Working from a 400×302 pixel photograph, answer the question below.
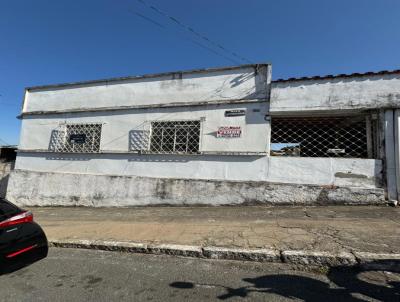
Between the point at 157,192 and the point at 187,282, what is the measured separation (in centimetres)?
572

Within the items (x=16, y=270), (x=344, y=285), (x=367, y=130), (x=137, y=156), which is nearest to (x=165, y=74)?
(x=137, y=156)

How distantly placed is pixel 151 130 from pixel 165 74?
203 cm

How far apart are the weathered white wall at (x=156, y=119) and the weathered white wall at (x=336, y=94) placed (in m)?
0.64

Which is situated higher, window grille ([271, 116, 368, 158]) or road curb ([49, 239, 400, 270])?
window grille ([271, 116, 368, 158])

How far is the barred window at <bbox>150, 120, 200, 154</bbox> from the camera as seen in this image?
9086 mm

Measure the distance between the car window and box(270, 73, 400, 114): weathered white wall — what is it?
6704mm

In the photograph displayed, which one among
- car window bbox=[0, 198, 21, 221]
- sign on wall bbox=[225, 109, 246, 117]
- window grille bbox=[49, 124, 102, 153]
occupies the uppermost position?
sign on wall bbox=[225, 109, 246, 117]

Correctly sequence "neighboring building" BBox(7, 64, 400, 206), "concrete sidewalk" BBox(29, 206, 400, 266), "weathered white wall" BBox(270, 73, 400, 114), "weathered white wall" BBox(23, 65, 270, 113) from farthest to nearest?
1. "weathered white wall" BBox(23, 65, 270, 113)
2. "neighboring building" BBox(7, 64, 400, 206)
3. "weathered white wall" BBox(270, 73, 400, 114)
4. "concrete sidewalk" BBox(29, 206, 400, 266)

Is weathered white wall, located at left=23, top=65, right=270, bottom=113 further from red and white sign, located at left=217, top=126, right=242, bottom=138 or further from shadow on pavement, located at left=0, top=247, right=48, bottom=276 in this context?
shadow on pavement, located at left=0, top=247, right=48, bottom=276

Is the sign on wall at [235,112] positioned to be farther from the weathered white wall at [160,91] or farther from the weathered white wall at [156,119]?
the weathered white wall at [160,91]

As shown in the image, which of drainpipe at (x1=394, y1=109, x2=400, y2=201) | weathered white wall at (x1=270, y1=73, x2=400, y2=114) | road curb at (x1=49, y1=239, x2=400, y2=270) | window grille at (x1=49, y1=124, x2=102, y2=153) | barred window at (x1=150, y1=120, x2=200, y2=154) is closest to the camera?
road curb at (x1=49, y1=239, x2=400, y2=270)

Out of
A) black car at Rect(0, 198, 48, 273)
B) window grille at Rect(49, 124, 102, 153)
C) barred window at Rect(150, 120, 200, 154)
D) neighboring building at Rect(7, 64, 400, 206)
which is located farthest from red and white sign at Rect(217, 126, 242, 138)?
black car at Rect(0, 198, 48, 273)

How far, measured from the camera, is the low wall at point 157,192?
7.45 meters

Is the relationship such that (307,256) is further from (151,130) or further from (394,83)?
(151,130)
